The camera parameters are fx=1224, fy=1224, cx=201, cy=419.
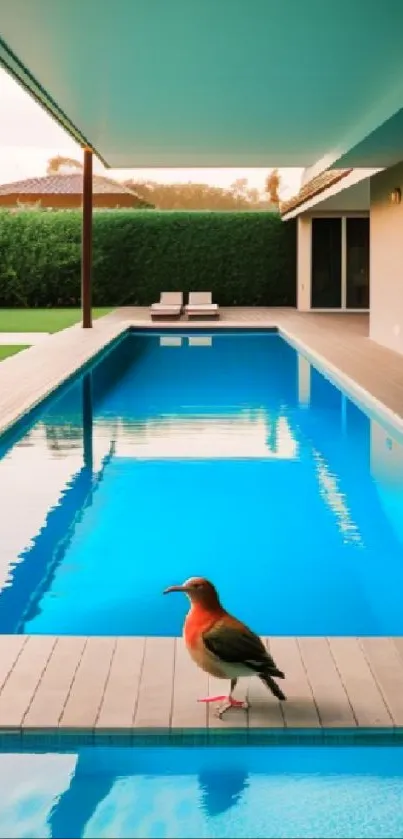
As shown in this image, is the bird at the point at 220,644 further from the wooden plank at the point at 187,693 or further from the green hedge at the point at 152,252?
the green hedge at the point at 152,252

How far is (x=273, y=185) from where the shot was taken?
2226 inches

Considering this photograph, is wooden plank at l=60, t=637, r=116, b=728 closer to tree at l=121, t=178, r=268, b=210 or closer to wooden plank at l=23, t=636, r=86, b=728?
wooden plank at l=23, t=636, r=86, b=728

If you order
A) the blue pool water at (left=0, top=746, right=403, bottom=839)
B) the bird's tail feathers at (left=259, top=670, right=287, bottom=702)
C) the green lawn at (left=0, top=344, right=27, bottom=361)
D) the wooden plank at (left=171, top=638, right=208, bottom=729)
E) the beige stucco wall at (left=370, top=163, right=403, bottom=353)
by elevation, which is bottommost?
the blue pool water at (left=0, top=746, right=403, bottom=839)

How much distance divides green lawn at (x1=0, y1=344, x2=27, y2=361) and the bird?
1187 cm

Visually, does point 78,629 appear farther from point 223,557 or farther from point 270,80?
point 270,80

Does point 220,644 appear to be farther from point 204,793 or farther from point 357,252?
point 357,252

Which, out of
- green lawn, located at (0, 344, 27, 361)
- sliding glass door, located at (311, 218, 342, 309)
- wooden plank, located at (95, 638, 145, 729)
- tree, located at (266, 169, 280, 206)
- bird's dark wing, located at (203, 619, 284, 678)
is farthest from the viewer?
tree, located at (266, 169, 280, 206)

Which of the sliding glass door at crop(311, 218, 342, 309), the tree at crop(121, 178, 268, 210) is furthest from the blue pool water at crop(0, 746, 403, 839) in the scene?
the tree at crop(121, 178, 268, 210)

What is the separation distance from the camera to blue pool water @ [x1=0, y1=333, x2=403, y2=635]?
17.9 ft

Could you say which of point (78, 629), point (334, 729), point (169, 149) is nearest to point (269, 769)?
point (334, 729)

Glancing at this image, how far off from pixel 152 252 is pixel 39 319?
4140 mm

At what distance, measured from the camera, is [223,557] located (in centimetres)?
638

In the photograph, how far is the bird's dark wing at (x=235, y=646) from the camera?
3.67 m

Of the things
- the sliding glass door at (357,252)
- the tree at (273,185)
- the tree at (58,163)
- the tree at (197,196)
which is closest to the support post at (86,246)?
the sliding glass door at (357,252)
